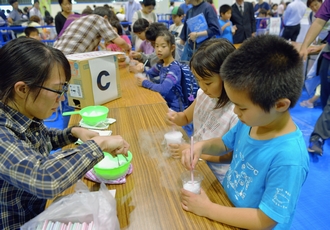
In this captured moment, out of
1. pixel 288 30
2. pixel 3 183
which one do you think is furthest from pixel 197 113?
pixel 288 30

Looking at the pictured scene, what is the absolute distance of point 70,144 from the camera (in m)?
1.25

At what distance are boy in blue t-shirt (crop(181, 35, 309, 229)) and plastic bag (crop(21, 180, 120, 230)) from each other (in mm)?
252

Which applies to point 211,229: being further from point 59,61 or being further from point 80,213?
point 59,61

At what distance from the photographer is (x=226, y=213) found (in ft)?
2.52

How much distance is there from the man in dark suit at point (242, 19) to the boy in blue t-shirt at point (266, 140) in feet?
13.2

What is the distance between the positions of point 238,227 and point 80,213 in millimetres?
459

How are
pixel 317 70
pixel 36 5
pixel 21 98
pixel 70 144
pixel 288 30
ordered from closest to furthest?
pixel 21 98
pixel 70 144
pixel 317 70
pixel 288 30
pixel 36 5

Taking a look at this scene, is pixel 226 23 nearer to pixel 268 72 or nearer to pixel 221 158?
pixel 221 158

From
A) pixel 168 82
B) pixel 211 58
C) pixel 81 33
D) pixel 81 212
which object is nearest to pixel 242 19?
pixel 168 82

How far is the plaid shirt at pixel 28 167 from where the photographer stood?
0.65m

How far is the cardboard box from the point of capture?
1.68 meters

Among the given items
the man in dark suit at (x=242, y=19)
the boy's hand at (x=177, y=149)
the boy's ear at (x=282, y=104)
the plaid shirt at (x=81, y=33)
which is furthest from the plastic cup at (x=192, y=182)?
the man in dark suit at (x=242, y=19)

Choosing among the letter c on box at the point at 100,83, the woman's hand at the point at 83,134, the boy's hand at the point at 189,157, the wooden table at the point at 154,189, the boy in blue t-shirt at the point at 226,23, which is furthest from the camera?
the boy in blue t-shirt at the point at 226,23

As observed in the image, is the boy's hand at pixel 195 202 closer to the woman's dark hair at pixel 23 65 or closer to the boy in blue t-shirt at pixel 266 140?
the boy in blue t-shirt at pixel 266 140
